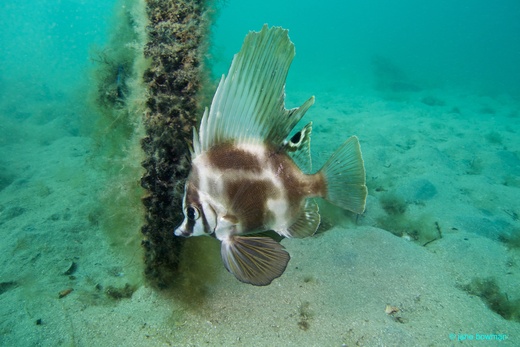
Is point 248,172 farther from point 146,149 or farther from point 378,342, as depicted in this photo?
point 378,342

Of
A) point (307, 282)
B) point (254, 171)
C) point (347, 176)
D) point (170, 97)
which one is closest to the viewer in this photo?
point (254, 171)

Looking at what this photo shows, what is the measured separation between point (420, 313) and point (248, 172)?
2205mm

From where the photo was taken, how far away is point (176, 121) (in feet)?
7.36

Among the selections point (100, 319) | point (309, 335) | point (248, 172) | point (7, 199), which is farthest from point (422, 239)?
point (7, 199)

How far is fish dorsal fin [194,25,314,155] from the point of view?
1.31 meters

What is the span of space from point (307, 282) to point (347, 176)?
1.55m

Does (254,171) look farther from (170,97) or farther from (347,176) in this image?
(170,97)

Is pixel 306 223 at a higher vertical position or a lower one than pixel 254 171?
lower

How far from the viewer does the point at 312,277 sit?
2.78 metres

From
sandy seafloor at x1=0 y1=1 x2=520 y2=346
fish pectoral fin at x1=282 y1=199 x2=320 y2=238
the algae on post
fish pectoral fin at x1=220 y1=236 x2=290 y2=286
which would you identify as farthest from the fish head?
sandy seafloor at x1=0 y1=1 x2=520 y2=346

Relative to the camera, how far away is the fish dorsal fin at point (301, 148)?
1571 mm

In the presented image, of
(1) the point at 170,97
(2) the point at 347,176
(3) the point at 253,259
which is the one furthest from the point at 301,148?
(1) the point at 170,97

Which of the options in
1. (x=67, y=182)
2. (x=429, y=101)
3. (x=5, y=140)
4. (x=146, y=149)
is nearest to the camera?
(x=146, y=149)

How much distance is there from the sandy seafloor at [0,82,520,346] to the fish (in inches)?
51.8
